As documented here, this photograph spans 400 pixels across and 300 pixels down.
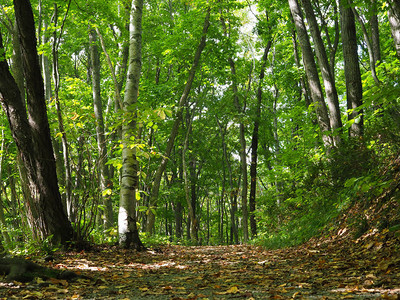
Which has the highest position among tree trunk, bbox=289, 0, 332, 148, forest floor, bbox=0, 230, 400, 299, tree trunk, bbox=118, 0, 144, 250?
tree trunk, bbox=289, 0, 332, 148

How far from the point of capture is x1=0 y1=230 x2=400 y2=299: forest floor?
9.49 feet

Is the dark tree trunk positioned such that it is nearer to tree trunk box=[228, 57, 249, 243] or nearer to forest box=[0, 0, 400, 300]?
→ forest box=[0, 0, 400, 300]

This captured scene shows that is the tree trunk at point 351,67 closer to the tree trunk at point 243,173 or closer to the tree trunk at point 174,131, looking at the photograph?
the tree trunk at point 174,131

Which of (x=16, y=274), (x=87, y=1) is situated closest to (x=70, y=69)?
(x=87, y=1)

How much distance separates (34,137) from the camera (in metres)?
5.99

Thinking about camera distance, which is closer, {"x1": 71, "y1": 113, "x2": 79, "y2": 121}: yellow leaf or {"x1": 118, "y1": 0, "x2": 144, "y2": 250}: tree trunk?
{"x1": 71, "y1": 113, "x2": 79, "y2": 121}: yellow leaf

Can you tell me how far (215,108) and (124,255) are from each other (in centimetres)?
1395

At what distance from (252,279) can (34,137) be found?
177 inches

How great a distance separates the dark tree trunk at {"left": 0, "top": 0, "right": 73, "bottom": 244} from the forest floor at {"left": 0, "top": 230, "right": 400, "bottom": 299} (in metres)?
0.70

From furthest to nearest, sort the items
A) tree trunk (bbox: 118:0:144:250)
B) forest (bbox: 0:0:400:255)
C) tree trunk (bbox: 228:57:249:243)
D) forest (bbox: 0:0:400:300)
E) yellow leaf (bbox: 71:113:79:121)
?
tree trunk (bbox: 228:57:249:243), tree trunk (bbox: 118:0:144:250), yellow leaf (bbox: 71:113:79:121), forest (bbox: 0:0:400:255), forest (bbox: 0:0:400:300)

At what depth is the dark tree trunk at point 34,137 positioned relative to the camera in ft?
19.1

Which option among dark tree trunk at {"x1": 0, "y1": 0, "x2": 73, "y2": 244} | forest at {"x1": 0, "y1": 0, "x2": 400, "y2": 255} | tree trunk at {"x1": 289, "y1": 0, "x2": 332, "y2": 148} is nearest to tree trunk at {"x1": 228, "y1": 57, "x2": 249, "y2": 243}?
forest at {"x1": 0, "y1": 0, "x2": 400, "y2": 255}

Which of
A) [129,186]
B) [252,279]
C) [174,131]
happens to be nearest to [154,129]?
[129,186]

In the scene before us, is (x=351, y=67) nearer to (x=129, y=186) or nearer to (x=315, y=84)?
(x=315, y=84)
